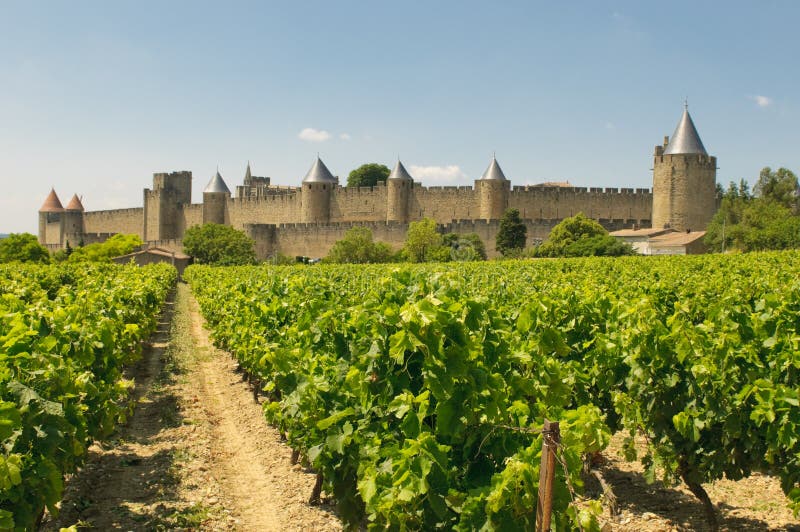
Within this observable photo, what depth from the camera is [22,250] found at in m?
40.5

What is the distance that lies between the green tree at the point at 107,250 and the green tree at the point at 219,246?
4.08 meters

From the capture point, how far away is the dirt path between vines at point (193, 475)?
4.41 metres

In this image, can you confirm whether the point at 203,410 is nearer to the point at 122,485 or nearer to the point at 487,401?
the point at 122,485

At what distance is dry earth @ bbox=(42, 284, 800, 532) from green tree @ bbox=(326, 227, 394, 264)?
29509 millimetres

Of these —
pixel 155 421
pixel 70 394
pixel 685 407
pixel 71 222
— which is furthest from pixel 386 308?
pixel 71 222

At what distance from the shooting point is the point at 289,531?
433cm

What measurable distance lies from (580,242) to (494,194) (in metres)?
10.8

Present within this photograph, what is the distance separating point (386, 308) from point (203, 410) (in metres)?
4.80

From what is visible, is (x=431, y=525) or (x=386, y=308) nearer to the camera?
(x=431, y=525)

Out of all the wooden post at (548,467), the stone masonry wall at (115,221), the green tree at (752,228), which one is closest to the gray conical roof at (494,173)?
the green tree at (752,228)

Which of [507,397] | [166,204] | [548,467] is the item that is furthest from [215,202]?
[548,467]

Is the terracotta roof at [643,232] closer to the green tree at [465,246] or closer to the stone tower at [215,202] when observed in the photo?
the green tree at [465,246]

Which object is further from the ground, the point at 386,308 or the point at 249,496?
the point at 386,308

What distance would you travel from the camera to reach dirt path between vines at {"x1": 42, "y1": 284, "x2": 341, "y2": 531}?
14.5 ft
